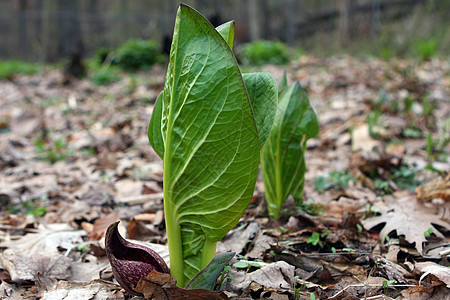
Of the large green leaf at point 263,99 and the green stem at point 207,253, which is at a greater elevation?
the large green leaf at point 263,99

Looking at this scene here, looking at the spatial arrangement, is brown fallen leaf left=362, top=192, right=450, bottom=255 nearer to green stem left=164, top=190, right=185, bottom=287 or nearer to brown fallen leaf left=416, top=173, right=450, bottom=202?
brown fallen leaf left=416, top=173, right=450, bottom=202

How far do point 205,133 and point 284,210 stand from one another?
923mm

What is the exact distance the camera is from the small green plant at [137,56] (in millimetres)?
8336

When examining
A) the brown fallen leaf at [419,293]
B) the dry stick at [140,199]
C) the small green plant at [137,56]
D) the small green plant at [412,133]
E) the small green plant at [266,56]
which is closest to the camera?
the brown fallen leaf at [419,293]

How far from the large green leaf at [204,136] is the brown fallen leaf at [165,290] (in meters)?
0.12

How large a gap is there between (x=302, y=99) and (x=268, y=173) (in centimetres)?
37

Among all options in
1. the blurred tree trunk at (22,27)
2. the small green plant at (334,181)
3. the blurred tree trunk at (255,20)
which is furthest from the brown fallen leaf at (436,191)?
the blurred tree trunk at (22,27)

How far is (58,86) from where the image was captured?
7.21 m

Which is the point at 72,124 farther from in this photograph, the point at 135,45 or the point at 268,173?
the point at 135,45

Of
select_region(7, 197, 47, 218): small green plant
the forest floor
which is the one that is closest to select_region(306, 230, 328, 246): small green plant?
the forest floor

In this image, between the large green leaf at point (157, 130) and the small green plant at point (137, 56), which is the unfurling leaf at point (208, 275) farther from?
the small green plant at point (137, 56)

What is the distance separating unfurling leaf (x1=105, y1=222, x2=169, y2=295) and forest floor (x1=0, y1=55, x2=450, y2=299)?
0.22 metres

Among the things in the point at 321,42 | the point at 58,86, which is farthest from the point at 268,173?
the point at 321,42

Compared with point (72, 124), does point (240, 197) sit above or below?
above
